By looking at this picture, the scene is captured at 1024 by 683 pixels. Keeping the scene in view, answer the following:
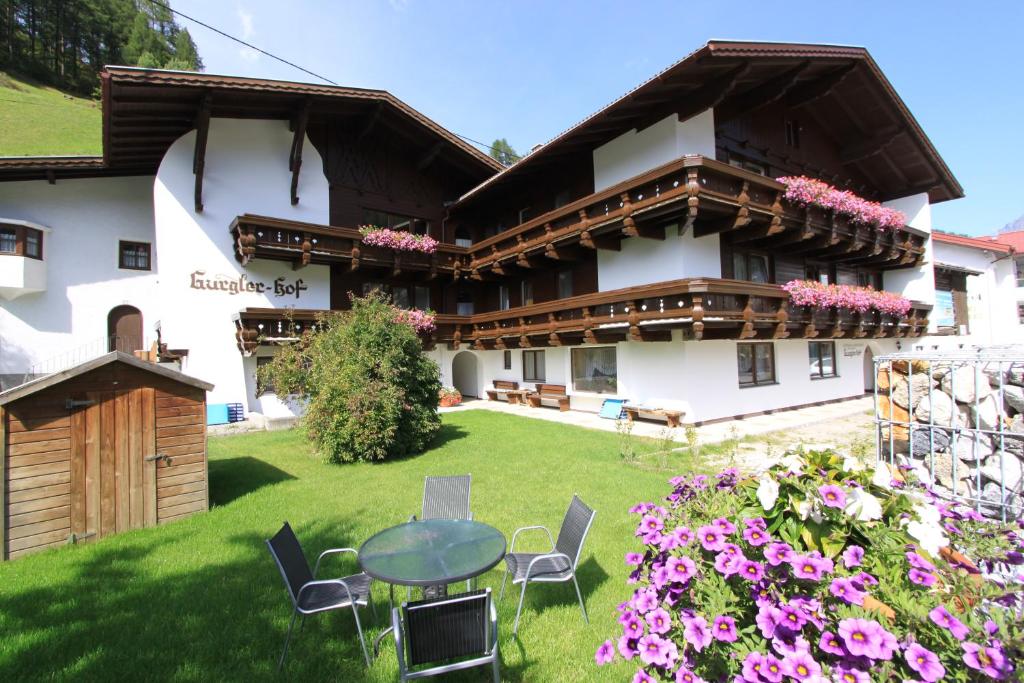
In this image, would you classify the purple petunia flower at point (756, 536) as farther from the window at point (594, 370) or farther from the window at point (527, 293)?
the window at point (527, 293)

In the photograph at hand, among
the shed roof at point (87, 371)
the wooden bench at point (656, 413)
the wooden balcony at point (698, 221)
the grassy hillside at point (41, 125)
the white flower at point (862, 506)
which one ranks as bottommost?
the wooden bench at point (656, 413)

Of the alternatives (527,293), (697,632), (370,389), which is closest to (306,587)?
(697,632)

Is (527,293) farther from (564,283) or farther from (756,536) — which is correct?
(756,536)

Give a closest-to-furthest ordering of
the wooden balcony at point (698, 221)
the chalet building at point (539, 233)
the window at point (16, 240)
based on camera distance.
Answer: the wooden balcony at point (698, 221) → the chalet building at point (539, 233) → the window at point (16, 240)

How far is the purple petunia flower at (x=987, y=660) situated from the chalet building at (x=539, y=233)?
1008 cm

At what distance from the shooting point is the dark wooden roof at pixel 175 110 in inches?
496

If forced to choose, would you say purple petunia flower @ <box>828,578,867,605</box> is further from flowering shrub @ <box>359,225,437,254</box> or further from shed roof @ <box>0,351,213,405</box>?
flowering shrub @ <box>359,225,437,254</box>

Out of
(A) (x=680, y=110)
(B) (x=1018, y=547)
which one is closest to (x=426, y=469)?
(B) (x=1018, y=547)

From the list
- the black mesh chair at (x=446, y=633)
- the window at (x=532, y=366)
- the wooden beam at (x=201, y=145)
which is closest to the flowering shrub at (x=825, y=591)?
the black mesh chair at (x=446, y=633)

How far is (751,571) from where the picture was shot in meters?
1.85

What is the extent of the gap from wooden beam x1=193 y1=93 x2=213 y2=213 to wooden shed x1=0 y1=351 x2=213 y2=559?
1146 cm

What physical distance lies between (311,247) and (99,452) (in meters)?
11.1

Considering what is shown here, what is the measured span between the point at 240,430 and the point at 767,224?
1648cm

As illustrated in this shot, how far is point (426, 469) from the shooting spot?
28.3 ft
